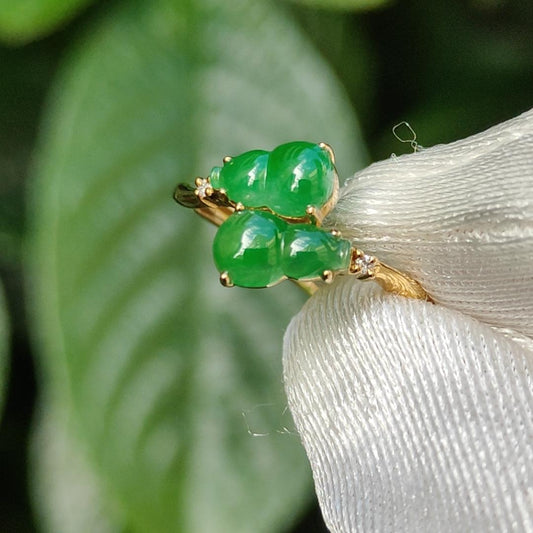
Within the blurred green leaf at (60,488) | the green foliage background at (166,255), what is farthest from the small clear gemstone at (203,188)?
the blurred green leaf at (60,488)

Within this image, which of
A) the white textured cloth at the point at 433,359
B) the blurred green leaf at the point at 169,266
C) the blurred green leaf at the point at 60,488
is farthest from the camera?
the blurred green leaf at the point at 60,488

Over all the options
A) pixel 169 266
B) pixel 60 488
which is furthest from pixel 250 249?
pixel 60 488

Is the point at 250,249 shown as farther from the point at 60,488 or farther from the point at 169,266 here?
the point at 60,488

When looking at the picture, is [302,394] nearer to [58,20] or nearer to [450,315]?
[450,315]

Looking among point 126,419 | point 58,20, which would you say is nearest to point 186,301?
point 126,419

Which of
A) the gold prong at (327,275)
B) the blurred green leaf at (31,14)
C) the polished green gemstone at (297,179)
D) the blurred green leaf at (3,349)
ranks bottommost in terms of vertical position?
the blurred green leaf at (3,349)

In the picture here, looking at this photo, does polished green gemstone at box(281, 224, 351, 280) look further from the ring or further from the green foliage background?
the green foliage background

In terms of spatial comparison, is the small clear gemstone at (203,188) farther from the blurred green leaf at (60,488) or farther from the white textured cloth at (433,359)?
the blurred green leaf at (60,488)
